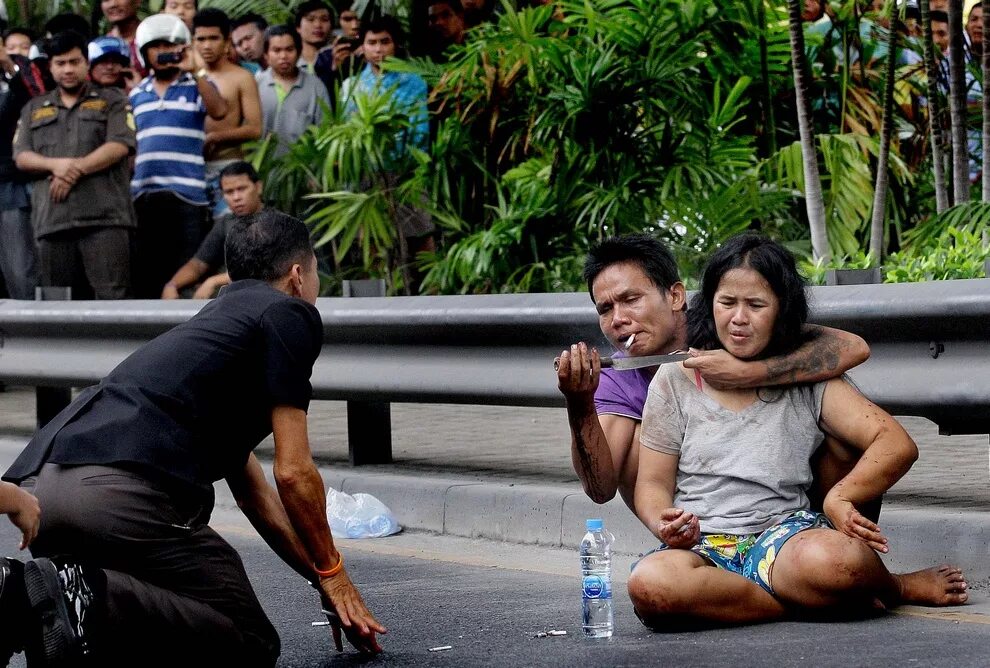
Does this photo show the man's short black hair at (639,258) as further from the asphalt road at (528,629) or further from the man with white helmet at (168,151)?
the man with white helmet at (168,151)

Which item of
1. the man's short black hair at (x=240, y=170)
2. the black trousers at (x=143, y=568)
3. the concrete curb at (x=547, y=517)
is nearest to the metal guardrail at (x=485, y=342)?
the concrete curb at (x=547, y=517)

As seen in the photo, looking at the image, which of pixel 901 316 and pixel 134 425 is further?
pixel 901 316

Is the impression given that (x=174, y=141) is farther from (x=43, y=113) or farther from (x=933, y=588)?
(x=933, y=588)

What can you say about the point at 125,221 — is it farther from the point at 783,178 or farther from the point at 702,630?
the point at 702,630

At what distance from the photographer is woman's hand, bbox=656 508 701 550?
4.31 metres

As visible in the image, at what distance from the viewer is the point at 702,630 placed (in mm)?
4430

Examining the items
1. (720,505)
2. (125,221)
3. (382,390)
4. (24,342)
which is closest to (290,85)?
(125,221)

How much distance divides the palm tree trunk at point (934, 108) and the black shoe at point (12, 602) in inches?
228

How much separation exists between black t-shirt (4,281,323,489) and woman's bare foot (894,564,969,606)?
1.75 m

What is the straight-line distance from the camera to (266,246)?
14.3 feet

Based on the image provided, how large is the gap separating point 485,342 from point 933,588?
225 cm

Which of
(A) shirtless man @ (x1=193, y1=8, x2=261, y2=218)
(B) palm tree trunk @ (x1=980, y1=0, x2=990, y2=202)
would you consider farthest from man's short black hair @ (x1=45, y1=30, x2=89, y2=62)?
(B) palm tree trunk @ (x1=980, y1=0, x2=990, y2=202)

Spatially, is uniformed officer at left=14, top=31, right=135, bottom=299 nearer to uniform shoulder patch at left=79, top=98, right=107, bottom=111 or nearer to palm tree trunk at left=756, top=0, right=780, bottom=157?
uniform shoulder patch at left=79, top=98, right=107, bottom=111

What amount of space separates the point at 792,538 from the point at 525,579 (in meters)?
1.29
